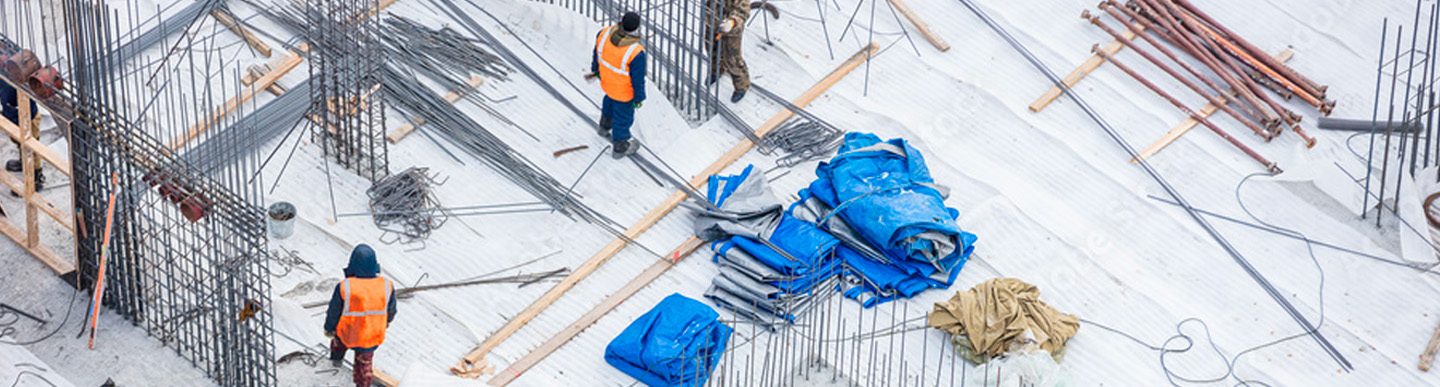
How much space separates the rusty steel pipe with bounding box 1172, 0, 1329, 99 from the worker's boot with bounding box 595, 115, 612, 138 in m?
6.44

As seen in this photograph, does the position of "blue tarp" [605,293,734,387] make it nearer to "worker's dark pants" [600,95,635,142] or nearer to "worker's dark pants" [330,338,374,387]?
"worker's dark pants" [330,338,374,387]

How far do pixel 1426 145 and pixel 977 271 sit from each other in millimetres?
4894

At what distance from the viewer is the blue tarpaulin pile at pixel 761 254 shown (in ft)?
72.1

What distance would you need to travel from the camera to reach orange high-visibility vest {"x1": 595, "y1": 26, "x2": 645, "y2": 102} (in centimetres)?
2277

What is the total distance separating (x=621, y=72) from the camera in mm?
22859

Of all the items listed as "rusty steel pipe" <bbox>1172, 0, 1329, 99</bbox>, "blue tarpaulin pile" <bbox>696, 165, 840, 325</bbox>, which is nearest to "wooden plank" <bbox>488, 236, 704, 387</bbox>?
"blue tarpaulin pile" <bbox>696, 165, 840, 325</bbox>

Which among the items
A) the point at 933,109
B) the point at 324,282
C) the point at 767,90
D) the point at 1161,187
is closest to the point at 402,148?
the point at 324,282

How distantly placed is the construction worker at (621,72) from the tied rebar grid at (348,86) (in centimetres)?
209

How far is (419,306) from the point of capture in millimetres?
21609

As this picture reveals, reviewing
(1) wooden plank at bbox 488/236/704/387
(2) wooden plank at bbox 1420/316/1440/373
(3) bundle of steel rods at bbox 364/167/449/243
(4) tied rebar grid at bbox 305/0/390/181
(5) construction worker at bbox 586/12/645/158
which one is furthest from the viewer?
(5) construction worker at bbox 586/12/645/158

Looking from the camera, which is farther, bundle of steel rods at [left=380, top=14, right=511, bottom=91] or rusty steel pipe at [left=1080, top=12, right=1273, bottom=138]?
rusty steel pipe at [left=1080, top=12, right=1273, bottom=138]

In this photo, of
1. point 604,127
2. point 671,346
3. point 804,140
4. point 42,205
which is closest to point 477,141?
point 604,127

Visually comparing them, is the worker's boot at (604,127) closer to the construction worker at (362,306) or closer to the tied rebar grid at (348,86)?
the tied rebar grid at (348,86)

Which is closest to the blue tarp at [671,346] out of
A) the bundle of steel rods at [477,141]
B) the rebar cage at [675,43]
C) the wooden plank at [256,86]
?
the bundle of steel rods at [477,141]
